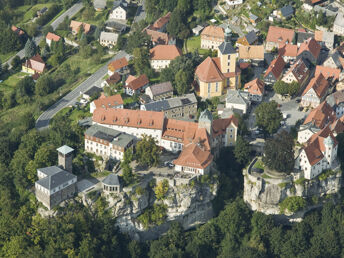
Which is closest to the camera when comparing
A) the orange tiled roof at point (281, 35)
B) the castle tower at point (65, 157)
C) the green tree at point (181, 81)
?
the castle tower at point (65, 157)

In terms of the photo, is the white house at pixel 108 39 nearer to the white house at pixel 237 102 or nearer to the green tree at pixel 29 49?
the green tree at pixel 29 49

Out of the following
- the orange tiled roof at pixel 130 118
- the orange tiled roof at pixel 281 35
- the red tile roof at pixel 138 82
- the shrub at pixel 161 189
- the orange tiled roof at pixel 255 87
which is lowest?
the shrub at pixel 161 189

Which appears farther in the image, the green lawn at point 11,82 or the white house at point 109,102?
the green lawn at point 11,82

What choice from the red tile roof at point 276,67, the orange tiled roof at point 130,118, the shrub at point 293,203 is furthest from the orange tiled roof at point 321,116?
the orange tiled roof at point 130,118

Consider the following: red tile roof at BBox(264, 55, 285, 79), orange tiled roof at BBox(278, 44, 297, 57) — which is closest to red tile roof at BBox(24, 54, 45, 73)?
red tile roof at BBox(264, 55, 285, 79)

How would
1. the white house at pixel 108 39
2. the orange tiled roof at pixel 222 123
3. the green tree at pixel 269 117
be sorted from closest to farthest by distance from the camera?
the orange tiled roof at pixel 222 123, the green tree at pixel 269 117, the white house at pixel 108 39

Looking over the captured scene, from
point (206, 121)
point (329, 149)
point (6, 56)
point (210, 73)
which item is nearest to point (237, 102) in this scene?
point (210, 73)

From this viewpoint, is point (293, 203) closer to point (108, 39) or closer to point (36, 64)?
point (108, 39)

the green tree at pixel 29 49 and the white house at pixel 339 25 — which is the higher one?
the white house at pixel 339 25

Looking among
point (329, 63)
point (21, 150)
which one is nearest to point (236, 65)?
point (329, 63)
